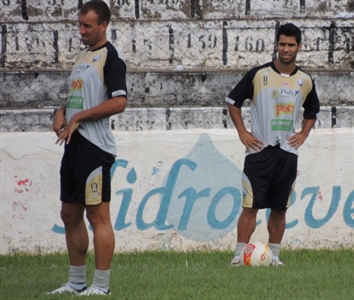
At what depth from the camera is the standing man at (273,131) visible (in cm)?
718

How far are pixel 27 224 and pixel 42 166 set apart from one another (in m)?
0.57

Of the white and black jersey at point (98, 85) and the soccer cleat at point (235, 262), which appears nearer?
the white and black jersey at point (98, 85)

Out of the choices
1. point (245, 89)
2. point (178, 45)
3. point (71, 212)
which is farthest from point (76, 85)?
point (178, 45)

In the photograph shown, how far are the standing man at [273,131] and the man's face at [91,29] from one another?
1958 millimetres

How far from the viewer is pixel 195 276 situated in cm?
649

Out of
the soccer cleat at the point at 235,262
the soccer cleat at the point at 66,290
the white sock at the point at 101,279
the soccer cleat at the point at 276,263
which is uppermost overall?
the white sock at the point at 101,279

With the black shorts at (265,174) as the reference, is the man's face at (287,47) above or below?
above

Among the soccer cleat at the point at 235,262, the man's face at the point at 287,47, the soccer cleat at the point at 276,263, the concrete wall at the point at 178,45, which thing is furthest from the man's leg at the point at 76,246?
the concrete wall at the point at 178,45

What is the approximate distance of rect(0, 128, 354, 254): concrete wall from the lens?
27.1 feet

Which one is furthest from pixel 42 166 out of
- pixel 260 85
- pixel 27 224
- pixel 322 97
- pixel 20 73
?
pixel 322 97

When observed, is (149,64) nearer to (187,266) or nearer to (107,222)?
(187,266)

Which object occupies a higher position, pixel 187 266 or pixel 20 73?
pixel 20 73

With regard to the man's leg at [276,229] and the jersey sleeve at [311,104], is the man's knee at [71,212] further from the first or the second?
the jersey sleeve at [311,104]

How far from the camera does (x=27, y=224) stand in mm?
8250
